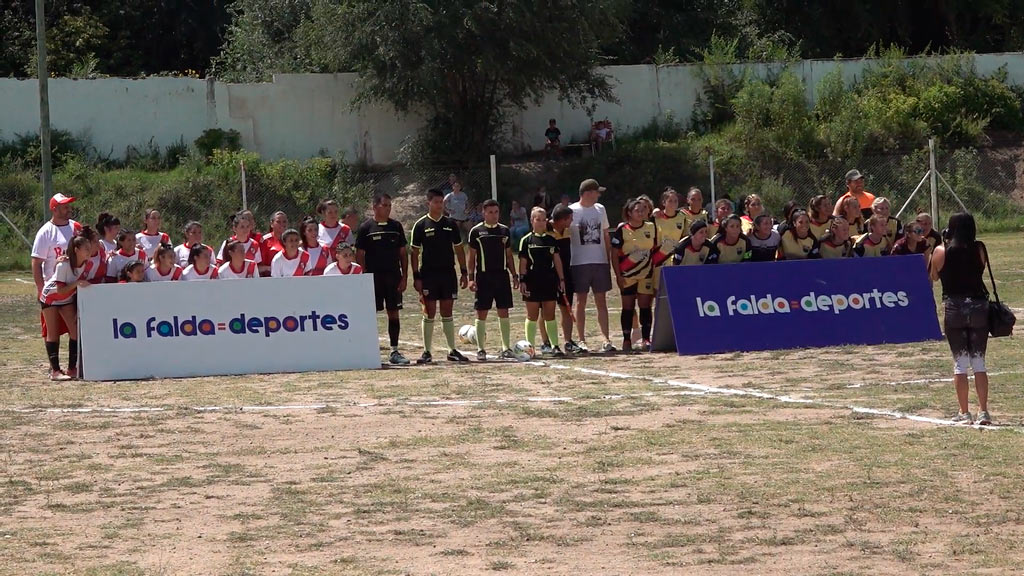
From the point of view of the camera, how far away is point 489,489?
347 inches

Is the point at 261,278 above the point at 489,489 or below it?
above

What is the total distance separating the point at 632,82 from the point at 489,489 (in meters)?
34.4

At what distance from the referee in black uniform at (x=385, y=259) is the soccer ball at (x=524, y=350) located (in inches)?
48.6

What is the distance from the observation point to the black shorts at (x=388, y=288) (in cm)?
1584

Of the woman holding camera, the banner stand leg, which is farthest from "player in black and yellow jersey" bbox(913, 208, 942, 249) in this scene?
the woman holding camera

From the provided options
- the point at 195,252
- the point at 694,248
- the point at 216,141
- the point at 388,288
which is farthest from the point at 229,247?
the point at 216,141

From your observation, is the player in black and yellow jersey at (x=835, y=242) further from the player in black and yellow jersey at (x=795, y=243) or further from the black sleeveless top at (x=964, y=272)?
the black sleeveless top at (x=964, y=272)

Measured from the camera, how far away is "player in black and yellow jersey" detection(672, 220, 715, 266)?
16016 millimetres

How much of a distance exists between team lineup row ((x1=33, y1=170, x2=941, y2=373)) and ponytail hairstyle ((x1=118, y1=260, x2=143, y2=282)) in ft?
0.04

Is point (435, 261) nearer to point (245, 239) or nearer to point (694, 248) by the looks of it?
point (245, 239)

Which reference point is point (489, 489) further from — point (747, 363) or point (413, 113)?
point (413, 113)

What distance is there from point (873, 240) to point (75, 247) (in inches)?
347

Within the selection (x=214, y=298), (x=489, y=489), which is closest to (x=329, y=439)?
(x=489, y=489)

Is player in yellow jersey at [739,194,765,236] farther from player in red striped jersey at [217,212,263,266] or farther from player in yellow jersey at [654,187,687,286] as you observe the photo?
player in red striped jersey at [217,212,263,266]
